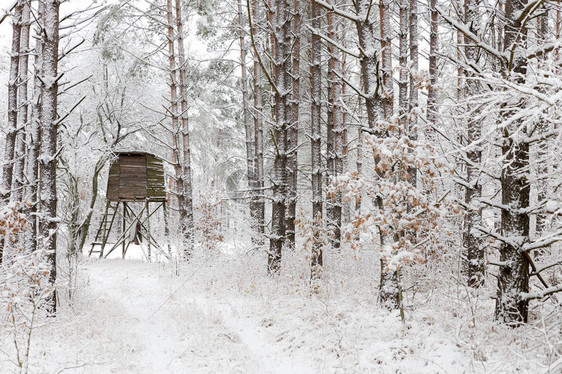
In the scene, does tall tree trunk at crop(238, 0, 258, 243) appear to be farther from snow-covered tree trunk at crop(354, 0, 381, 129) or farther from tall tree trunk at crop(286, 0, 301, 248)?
snow-covered tree trunk at crop(354, 0, 381, 129)

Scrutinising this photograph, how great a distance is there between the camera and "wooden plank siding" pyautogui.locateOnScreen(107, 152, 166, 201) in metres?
15.7

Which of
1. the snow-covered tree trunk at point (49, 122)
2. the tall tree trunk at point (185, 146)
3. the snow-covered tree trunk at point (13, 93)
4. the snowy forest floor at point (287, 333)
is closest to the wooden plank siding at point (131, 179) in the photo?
the tall tree trunk at point (185, 146)

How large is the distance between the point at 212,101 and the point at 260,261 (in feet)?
61.9

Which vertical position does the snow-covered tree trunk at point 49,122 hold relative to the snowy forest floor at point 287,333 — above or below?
above

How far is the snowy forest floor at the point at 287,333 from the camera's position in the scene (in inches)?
185

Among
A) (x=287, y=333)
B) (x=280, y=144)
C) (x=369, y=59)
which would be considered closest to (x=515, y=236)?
(x=369, y=59)

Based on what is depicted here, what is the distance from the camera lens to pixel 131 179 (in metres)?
15.8

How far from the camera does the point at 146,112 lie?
17656 mm

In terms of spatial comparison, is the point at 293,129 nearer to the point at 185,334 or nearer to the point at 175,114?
the point at 175,114

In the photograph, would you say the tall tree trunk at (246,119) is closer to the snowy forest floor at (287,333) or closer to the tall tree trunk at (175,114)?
the tall tree trunk at (175,114)

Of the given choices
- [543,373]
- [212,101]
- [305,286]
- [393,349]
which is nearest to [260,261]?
[305,286]

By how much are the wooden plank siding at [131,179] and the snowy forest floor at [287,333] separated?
24.1ft

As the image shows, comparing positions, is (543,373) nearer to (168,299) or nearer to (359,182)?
(359,182)

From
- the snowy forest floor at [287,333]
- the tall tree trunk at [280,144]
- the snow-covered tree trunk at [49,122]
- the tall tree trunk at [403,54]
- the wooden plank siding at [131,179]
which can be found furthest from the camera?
the wooden plank siding at [131,179]
